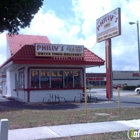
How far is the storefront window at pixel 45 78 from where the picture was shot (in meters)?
26.3

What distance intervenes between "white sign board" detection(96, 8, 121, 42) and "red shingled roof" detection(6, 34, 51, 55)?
9.25 m

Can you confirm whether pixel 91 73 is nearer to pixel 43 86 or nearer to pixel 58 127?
pixel 43 86

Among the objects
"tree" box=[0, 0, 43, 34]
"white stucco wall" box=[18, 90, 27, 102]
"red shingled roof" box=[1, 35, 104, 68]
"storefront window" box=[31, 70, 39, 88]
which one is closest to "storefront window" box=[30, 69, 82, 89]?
"storefront window" box=[31, 70, 39, 88]

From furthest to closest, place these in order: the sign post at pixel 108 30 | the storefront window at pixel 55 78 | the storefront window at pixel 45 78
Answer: the storefront window at pixel 45 78 → the storefront window at pixel 55 78 → the sign post at pixel 108 30

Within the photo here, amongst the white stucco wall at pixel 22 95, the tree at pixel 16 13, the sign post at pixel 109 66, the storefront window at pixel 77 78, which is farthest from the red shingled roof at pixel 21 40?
the tree at pixel 16 13

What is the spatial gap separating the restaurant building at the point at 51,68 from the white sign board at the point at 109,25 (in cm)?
209

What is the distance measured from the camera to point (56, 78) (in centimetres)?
2689

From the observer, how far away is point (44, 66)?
2631cm

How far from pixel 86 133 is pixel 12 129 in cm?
283

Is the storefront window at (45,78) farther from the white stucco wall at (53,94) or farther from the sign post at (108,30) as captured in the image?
the sign post at (108,30)

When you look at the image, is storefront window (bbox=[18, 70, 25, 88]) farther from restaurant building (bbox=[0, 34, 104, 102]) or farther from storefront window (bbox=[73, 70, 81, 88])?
storefront window (bbox=[73, 70, 81, 88])

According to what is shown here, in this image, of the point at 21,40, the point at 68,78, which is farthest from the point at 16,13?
the point at 21,40

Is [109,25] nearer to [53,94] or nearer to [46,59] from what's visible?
[46,59]

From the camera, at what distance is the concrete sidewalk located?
34.2ft
